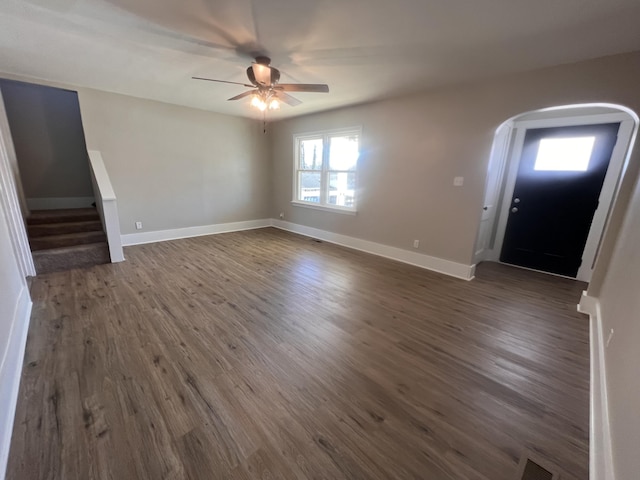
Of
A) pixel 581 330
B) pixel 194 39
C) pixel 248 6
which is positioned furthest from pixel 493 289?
pixel 194 39

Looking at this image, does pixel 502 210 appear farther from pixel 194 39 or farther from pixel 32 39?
pixel 32 39

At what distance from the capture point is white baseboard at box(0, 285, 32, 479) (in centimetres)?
125

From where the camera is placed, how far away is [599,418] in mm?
1424

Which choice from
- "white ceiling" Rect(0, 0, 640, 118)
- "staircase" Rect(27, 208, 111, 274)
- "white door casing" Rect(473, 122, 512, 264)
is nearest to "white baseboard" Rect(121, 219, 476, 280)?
"white door casing" Rect(473, 122, 512, 264)

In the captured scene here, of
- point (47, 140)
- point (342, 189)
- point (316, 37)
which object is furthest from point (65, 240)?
point (342, 189)

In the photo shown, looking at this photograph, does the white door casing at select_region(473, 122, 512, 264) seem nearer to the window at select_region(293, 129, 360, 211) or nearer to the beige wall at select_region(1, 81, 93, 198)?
the window at select_region(293, 129, 360, 211)

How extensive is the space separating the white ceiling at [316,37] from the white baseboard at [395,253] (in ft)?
7.79

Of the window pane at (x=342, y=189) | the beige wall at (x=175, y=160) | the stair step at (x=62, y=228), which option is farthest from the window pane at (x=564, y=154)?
the stair step at (x=62, y=228)

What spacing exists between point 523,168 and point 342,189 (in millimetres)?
2938

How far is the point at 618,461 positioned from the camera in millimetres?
1071

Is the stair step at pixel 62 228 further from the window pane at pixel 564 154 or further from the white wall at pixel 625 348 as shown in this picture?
the window pane at pixel 564 154

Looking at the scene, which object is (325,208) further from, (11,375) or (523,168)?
(11,375)

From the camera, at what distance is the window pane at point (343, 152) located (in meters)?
4.77

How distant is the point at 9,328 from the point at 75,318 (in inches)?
25.3
